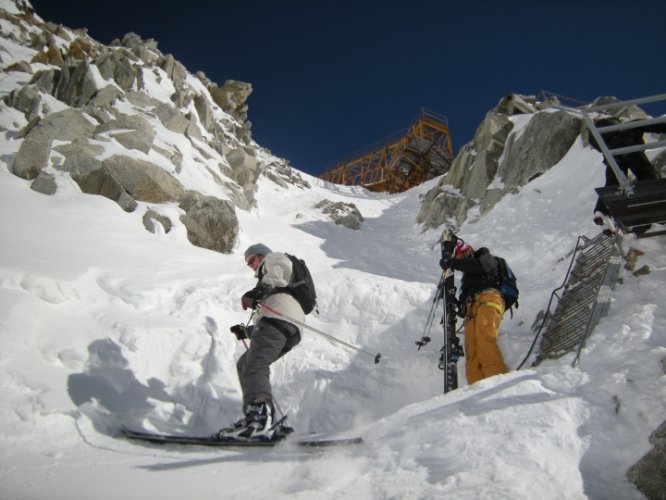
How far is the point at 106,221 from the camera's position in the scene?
934cm

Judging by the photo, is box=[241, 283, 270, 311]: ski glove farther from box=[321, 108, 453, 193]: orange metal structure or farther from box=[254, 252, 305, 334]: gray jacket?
box=[321, 108, 453, 193]: orange metal structure

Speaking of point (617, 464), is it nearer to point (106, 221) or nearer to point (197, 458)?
point (197, 458)

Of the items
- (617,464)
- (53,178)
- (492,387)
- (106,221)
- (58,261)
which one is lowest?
(617,464)

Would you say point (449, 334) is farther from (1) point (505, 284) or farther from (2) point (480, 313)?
(1) point (505, 284)

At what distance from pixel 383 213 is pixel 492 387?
2005cm

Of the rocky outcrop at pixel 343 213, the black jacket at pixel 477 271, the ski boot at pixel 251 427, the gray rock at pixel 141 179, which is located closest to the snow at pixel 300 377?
the ski boot at pixel 251 427

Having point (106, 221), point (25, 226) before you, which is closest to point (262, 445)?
point (25, 226)

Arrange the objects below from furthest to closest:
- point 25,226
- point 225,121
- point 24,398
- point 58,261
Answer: point 225,121 → point 25,226 → point 58,261 → point 24,398

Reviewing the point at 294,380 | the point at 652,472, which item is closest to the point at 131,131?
the point at 294,380

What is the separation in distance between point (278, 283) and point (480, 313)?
2.70m

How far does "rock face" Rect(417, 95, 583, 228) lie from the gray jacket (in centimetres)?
1137

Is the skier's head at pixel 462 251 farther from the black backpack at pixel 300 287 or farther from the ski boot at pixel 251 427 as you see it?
the ski boot at pixel 251 427

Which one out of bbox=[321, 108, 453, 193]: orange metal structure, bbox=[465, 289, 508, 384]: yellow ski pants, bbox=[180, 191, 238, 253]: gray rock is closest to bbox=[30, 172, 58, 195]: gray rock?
bbox=[180, 191, 238, 253]: gray rock

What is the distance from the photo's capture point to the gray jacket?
13.5ft
